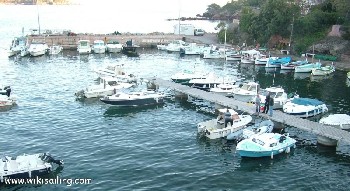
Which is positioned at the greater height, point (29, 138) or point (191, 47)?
point (191, 47)

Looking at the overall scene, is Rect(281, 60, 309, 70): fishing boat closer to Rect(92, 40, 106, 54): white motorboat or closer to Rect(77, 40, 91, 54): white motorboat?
Rect(92, 40, 106, 54): white motorboat

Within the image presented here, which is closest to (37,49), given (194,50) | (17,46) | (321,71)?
(17,46)

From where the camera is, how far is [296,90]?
188 feet

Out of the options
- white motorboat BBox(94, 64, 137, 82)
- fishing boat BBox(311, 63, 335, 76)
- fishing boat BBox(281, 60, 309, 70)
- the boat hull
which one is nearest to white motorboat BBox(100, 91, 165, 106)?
the boat hull

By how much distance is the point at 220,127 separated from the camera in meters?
37.7

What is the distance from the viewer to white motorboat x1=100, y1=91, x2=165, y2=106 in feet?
151

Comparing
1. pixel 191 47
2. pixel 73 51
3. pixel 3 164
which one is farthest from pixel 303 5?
pixel 3 164

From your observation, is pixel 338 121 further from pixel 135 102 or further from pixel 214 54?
pixel 214 54

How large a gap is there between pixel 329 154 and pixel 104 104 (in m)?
25.9

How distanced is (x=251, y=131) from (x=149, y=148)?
9022 mm

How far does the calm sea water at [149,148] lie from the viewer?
94.4 ft

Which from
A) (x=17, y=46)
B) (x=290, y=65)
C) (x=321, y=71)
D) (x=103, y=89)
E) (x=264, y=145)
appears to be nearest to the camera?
(x=264, y=145)

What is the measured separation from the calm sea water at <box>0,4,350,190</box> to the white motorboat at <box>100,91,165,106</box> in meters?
0.87

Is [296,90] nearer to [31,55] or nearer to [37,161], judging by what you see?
[37,161]
